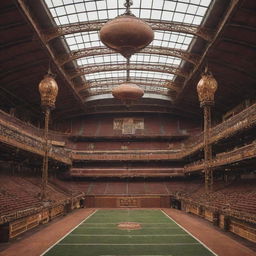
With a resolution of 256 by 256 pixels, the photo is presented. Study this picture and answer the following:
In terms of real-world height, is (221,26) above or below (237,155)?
above

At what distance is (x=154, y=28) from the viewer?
25906 mm

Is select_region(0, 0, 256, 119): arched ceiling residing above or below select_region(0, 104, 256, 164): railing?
above

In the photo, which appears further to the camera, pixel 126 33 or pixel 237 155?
pixel 237 155

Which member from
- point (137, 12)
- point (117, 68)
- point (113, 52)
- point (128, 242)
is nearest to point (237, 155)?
point (128, 242)

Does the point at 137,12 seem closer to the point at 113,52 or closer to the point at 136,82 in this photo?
the point at 113,52

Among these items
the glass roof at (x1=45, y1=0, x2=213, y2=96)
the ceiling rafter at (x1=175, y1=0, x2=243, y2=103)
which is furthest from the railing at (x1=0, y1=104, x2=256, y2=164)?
the glass roof at (x1=45, y1=0, x2=213, y2=96)

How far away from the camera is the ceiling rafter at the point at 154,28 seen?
82.4 feet

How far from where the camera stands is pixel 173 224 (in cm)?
2462

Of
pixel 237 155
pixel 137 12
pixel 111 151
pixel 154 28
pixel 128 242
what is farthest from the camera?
pixel 111 151

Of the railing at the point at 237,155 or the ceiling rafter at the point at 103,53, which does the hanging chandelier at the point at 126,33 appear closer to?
the railing at the point at 237,155

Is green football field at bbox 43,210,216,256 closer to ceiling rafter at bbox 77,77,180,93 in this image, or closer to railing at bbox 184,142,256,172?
railing at bbox 184,142,256,172

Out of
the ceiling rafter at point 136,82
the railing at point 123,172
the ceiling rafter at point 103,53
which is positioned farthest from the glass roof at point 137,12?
the railing at point 123,172

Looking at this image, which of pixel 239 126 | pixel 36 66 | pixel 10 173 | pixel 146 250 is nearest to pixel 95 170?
pixel 10 173

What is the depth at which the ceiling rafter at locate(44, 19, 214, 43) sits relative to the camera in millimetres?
25125
